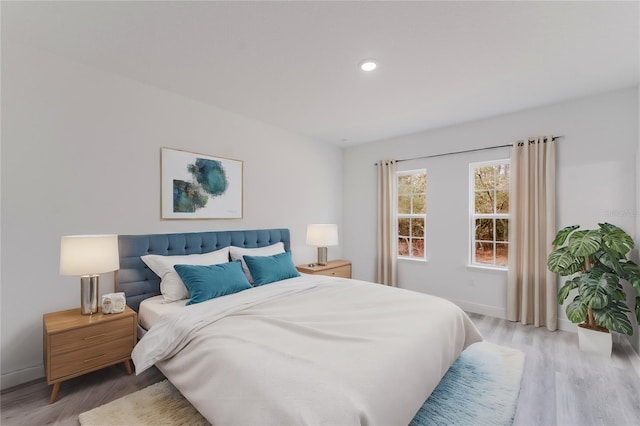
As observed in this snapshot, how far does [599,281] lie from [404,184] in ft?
8.78

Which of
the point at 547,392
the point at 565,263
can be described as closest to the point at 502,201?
the point at 565,263


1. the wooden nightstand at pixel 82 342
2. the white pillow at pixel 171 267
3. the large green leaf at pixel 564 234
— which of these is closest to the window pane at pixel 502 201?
the large green leaf at pixel 564 234

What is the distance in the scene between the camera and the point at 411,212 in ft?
15.5

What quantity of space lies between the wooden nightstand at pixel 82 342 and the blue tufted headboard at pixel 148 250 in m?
0.36

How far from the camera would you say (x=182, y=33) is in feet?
6.82

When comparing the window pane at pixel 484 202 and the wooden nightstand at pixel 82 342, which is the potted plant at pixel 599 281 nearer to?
the window pane at pixel 484 202

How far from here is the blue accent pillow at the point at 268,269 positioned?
10.1ft

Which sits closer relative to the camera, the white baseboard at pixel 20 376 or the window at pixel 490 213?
the white baseboard at pixel 20 376

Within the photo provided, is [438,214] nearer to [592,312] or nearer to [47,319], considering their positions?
[592,312]

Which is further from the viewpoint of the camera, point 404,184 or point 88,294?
Answer: point 404,184

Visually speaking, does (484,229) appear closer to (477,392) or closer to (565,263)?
(565,263)

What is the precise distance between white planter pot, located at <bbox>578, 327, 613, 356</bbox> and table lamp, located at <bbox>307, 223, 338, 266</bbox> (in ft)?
9.43

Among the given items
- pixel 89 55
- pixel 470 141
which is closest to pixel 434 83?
pixel 470 141

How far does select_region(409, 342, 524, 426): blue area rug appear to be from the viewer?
1872mm
